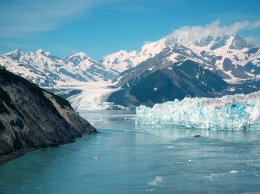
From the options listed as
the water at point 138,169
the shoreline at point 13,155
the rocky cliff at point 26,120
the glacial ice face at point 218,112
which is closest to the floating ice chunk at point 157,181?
the water at point 138,169

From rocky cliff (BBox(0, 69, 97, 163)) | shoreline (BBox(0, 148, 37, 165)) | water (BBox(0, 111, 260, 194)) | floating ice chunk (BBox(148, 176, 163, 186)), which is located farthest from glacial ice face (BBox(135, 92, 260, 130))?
floating ice chunk (BBox(148, 176, 163, 186))

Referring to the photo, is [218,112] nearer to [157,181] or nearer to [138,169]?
[138,169]

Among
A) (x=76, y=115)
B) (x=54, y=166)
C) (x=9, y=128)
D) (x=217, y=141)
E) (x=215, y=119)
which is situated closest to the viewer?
(x=54, y=166)

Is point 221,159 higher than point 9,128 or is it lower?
lower

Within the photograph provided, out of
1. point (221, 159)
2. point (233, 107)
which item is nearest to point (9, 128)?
point (221, 159)

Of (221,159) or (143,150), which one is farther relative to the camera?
(143,150)

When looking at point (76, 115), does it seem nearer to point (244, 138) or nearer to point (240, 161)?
point (244, 138)

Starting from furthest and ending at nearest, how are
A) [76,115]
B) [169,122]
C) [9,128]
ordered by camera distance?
[169,122], [76,115], [9,128]
